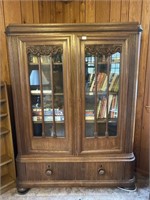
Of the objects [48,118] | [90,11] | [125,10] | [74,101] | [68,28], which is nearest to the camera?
[68,28]

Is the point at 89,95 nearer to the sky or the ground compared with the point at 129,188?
nearer to the sky

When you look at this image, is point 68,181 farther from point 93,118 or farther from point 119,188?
point 93,118

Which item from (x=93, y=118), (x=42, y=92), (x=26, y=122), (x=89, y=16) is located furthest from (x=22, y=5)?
(x=93, y=118)

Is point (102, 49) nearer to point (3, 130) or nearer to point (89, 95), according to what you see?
point (89, 95)

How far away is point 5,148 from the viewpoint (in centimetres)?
200

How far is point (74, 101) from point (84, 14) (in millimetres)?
1050

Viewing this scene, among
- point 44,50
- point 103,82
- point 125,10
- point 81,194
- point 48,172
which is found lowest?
point 81,194

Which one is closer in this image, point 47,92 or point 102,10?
point 47,92

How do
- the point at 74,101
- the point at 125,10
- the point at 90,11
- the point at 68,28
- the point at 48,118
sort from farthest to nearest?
1. the point at 90,11
2. the point at 125,10
3. the point at 48,118
4. the point at 74,101
5. the point at 68,28

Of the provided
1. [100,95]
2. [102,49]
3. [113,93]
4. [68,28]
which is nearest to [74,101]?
[100,95]

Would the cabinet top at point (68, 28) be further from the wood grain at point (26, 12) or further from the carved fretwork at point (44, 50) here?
the wood grain at point (26, 12)

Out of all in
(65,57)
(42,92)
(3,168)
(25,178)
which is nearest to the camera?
(65,57)

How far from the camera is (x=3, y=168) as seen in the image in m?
2.04

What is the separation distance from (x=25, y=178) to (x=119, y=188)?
0.99 metres
